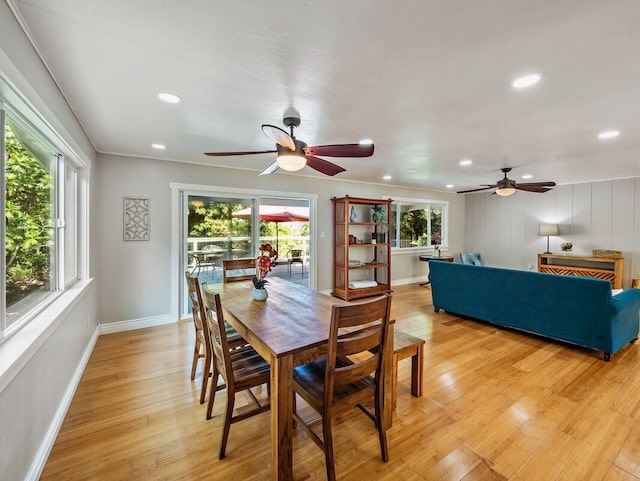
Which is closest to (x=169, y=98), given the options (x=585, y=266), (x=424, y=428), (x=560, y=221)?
(x=424, y=428)

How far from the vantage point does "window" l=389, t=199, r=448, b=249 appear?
274 inches

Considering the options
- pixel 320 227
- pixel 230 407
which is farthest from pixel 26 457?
pixel 320 227

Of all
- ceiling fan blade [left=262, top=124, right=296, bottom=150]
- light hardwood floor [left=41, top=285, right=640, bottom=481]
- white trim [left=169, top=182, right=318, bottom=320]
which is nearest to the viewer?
light hardwood floor [left=41, top=285, right=640, bottom=481]

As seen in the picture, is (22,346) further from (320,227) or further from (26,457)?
(320,227)

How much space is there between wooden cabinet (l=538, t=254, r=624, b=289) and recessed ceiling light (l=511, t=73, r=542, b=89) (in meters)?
5.13

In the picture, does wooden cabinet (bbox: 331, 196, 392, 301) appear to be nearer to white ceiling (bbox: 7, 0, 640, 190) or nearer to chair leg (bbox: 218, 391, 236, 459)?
white ceiling (bbox: 7, 0, 640, 190)

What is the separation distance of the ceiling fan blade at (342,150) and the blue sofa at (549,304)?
2638 millimetres

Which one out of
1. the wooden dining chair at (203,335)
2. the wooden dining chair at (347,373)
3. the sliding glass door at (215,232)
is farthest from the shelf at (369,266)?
the wooden dining chair at (347,373)

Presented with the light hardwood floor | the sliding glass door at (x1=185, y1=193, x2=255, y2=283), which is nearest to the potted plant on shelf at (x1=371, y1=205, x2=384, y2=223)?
the sliding glass door at (x1=185, y1=193, x2=255, y2=283)

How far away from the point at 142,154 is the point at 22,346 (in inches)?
120

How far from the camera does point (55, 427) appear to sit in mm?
1931

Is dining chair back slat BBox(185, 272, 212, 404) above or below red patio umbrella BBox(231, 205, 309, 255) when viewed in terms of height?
below

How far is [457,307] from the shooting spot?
14.4 ft

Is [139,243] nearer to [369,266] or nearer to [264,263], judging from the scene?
[264,263]
